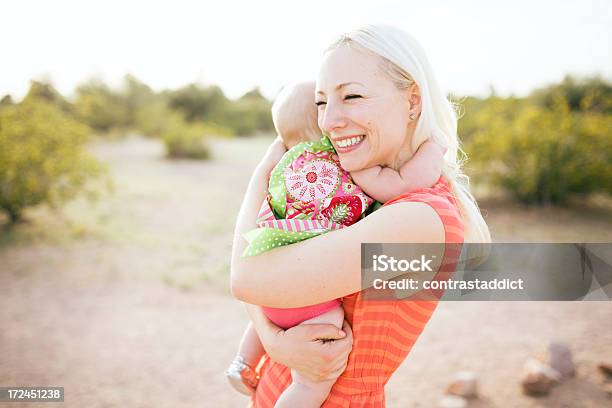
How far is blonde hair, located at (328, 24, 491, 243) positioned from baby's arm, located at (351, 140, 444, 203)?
0.06 metres

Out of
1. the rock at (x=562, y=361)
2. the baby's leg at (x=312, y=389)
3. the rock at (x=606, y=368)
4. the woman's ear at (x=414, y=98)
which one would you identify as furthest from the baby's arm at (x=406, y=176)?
the rock at (x=606, y=368)

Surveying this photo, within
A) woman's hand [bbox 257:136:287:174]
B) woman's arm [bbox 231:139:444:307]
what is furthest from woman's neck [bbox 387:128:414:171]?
woman's hand [bbox 257:136:287:174]

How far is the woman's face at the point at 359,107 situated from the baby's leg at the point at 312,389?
43cm

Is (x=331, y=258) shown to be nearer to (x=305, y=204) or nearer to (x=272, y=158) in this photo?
(x=305, y=204)

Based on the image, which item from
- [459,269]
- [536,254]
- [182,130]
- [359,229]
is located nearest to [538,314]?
[536,254]

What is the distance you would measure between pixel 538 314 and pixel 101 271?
507cm

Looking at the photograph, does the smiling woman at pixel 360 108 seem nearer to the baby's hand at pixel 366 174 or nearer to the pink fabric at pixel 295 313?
the baby's hand at pixel 366 174

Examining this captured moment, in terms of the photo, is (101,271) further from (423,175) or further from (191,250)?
(423,175)

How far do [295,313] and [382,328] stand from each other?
9.5 inches

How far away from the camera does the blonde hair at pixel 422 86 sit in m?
1.43

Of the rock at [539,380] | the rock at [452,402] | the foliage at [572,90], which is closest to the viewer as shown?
the rock at [452,402]

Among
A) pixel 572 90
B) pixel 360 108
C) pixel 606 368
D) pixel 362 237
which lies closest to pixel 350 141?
pixel 360 108

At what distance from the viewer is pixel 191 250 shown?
7.52m

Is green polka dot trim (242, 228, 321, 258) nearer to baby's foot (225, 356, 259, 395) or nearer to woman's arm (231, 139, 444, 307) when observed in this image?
woman's arm (231, 139, 444, 307)
